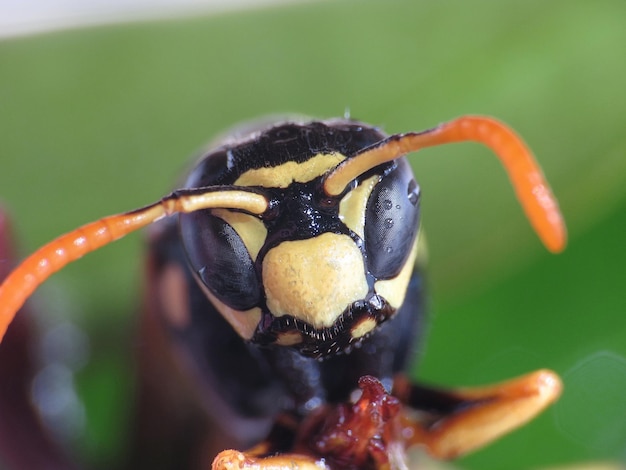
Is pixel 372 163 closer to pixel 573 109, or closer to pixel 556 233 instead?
pixel 556 233

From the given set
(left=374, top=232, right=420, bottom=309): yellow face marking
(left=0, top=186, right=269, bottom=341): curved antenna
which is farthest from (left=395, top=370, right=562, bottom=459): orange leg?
(left=0, top=186, right=269, bottom=341): curved antenna

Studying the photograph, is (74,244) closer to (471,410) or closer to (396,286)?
(396,286)

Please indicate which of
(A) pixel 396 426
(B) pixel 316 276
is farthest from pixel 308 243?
(A) pixel 396 426

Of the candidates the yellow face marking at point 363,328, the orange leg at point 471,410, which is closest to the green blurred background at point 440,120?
the orange leg at point 471,410

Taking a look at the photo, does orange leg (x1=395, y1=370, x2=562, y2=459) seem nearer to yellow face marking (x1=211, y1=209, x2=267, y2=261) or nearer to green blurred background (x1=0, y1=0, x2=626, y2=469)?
yellow face marking (x1=211, y1=209, x2=267, y2=261)

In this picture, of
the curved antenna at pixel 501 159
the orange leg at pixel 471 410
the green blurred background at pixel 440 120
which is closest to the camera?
→ the curved antenna at pixel 501 159

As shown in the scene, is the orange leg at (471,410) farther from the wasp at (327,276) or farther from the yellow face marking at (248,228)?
the yellow face marking at (248,228)
